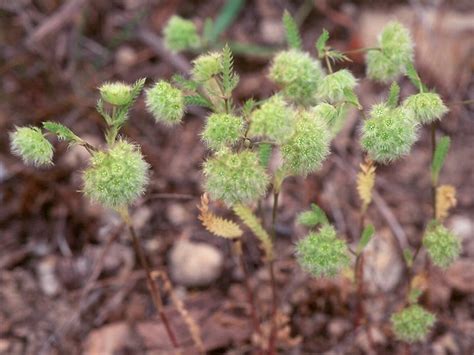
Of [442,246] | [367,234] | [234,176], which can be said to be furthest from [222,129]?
[442,246]

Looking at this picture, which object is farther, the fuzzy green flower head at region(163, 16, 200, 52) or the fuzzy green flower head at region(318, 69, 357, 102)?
the fuzzy green flower head at region(163, 16, 200, 52)

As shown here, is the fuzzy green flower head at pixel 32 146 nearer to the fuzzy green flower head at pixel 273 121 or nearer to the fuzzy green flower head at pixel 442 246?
the fuzzy green flower head at pixel 273 121

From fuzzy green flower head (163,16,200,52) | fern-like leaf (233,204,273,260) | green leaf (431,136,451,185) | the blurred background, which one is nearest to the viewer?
fern-like leaf (233,204,273,260)

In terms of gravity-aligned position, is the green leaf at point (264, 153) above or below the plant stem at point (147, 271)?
above

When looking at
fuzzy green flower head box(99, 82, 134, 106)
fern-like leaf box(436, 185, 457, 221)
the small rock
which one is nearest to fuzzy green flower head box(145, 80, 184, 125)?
fuzzy green flower head box(99, 82, 134, 106)

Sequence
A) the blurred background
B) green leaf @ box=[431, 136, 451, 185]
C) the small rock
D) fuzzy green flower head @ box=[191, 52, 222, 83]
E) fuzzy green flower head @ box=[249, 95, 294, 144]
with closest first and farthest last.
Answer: fuzzy green flower head @ box=[249, 95, 294, 144] → fuzzy green flower head @ box=[191, 52, 222, 83] → green leaf @ box=[431, 136, 451, 185] → the blurred background → the small rock

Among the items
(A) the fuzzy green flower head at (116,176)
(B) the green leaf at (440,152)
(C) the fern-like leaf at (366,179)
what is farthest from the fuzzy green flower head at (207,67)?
(B) the green leaf at (440,152)

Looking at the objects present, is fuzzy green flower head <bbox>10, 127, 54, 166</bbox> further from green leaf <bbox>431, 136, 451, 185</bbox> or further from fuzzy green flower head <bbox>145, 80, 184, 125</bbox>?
green leaf <bbox>431, 136, 451, 185</bbox>
